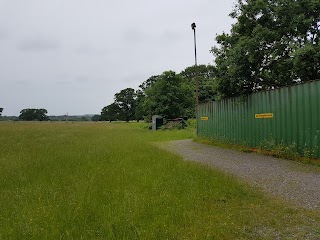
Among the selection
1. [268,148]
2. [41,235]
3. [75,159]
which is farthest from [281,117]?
[41,235]

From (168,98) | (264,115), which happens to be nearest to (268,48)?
(264,115)

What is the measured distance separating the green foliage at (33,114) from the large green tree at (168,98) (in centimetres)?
10508

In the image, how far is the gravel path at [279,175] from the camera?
6.18 meters

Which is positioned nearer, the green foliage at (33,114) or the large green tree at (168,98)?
the large green tree at (168,98)

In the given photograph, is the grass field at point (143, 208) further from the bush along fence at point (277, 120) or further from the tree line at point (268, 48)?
the tree line at point (268, 48)

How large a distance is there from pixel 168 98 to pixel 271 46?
26.3 m

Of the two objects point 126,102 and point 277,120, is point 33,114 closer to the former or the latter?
point 126,102

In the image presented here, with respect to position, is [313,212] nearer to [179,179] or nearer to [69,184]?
[179,179]

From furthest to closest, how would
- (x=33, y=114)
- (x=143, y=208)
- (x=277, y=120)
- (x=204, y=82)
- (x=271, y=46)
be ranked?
1. (x=33, y=114)
2. (x=204, y=82)
3. (x=271, y=46)
4. (x=277, y=120)
5. (x=143, y=208)

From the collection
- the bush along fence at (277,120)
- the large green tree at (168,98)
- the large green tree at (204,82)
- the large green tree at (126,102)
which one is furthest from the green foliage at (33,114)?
the bush along fence at (277,120)

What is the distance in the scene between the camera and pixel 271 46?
1407cm

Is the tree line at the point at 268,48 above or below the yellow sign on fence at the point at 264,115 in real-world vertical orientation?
above

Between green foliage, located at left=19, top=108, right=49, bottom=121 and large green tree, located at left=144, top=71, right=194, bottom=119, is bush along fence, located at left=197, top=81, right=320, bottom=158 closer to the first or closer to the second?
large green tree, located at left=144, top=71, right=194, bottom=119

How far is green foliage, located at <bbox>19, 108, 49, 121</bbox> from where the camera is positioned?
13188 cm
